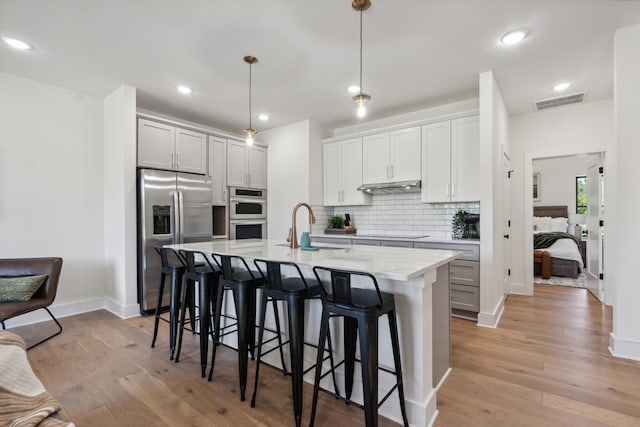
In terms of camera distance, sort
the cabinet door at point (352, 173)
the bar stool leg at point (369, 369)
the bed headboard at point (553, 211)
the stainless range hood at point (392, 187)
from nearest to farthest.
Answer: the bar stool leg at point (369, 369) < the stainless range hood at point (392, 187) < the cabinet door at point (352, 173) < the bed headboard at point (553, 211)

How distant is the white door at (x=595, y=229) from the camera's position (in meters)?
4.19

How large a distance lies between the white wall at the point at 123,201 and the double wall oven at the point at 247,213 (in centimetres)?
140

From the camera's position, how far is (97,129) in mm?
3920

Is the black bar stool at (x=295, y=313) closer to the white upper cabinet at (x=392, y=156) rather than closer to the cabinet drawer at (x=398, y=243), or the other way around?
the cabinet drawer at (x=398, y=243)

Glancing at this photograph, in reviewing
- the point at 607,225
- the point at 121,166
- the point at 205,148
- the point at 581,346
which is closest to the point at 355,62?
the point at 205,148

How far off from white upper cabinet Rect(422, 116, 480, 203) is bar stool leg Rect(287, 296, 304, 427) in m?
2.85

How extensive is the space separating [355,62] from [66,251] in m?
3.93

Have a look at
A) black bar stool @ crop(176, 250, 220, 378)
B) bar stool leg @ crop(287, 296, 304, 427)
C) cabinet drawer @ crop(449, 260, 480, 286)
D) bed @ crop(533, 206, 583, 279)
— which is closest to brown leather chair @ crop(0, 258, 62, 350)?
black bar stool @ crop(176, 250, 220, 378)

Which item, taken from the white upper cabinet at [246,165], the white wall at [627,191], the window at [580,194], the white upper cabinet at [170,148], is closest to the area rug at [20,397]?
the white upper cabinet at [170,148]

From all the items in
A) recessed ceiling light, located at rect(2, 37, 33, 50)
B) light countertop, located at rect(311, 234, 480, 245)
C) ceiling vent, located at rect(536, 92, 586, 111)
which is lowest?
light countertop, located at rect(311, 234, 480, 245)

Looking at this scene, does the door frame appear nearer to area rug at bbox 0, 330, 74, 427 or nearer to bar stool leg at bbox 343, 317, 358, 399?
bar stool leg at bbox 343, 317, 358, 399

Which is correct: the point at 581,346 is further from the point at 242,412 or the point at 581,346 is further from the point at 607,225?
the point at 242,412

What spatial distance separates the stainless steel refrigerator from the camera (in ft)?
12.0

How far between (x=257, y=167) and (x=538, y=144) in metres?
4.23
